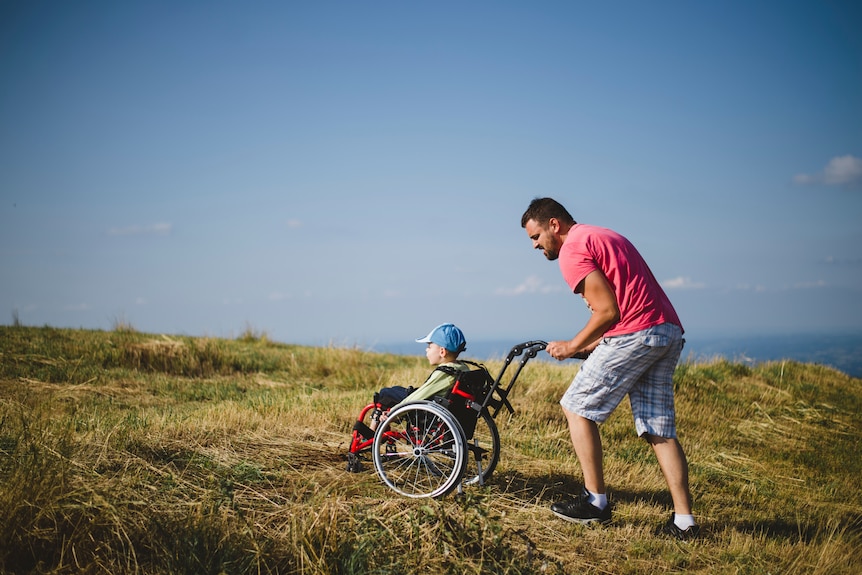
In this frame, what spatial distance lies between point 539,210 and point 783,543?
3.13m

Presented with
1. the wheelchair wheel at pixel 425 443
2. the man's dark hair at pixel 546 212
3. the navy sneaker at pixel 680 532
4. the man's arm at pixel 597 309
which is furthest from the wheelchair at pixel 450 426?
the navy sneaker at pixel 680 532

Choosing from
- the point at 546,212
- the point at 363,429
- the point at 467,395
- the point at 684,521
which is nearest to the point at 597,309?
the point at 546,212

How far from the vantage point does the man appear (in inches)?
166

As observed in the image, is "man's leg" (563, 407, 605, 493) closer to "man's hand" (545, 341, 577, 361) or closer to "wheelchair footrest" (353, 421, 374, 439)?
"man's hand" (545, 341, 577, 361)

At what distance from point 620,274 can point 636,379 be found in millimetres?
762

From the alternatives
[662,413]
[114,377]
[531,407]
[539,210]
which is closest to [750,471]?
[531,407]

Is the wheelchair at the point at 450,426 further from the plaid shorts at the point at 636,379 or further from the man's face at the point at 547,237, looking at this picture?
the man's face at the point at 547,237

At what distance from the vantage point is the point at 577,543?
13.7 feet

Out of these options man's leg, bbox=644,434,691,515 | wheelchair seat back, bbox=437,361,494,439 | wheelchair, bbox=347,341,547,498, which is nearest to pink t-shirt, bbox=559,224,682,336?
wheelchair, bbox=347,341,547,498

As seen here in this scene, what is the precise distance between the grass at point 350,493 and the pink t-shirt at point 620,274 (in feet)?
5.18

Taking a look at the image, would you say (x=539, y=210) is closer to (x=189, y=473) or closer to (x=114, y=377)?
(x=189, y=473)

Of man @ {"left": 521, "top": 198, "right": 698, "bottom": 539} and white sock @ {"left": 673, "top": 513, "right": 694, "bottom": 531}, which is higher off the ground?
man @ {"left": 521, "top": 198, "right": 698, "bottom": 539}

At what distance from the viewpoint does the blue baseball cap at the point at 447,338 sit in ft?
16.3

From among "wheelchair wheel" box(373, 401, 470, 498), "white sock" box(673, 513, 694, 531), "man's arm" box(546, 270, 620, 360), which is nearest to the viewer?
"man's arm" box(546, 270, 620, 360)
